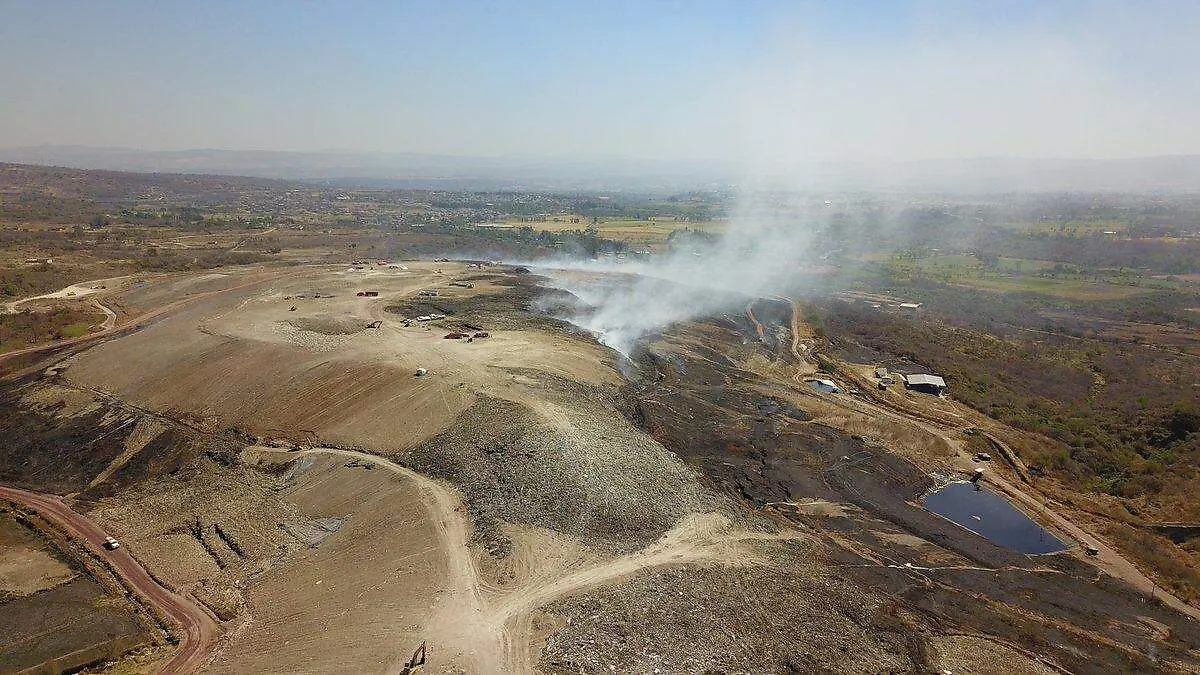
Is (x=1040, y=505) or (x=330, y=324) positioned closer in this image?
(x=1040, y=505)

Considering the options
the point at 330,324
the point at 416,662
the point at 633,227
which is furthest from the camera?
the point at 633,227

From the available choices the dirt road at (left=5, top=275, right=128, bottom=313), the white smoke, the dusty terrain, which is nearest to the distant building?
the dusty terrain

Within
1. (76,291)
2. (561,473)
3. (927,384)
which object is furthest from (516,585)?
(76,291)

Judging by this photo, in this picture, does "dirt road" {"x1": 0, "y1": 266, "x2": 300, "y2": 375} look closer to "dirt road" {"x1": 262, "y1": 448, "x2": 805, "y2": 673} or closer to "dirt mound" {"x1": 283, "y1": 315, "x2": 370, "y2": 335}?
"dirt mound" {"x1": 283, "y1": 315, "x2": 370, "y2": 335}

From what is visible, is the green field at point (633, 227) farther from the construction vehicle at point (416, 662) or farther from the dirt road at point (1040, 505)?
the construction vehicle at point (416, 662)

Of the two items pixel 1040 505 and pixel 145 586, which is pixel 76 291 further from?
pixel 1040 505

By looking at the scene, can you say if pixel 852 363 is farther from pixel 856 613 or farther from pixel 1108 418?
pixel 856 613
